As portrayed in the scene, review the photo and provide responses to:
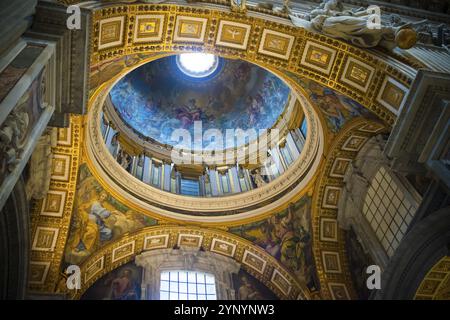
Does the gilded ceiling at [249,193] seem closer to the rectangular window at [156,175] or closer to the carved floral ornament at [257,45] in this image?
the carved floral ornament at [257,45]

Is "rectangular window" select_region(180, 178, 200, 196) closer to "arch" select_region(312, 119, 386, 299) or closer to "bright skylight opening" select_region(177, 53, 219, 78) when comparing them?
"arch" select_region(312, 119, 386, 299)

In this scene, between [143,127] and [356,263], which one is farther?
[143,127]

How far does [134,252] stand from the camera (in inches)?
555

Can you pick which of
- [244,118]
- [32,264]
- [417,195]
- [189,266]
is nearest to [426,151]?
[417,195]

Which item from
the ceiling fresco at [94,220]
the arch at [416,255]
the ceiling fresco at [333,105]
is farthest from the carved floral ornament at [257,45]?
the ceiling fresco at [94,220]

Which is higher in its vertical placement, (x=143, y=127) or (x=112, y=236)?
(x=143, y=127)

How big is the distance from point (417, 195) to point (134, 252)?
25.8 ft

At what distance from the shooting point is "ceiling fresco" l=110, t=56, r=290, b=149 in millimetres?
17497

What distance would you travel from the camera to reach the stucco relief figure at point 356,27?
9508mm

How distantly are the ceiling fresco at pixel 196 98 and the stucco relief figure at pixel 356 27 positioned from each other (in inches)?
253

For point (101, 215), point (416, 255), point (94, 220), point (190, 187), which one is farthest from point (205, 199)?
point (416, 255)

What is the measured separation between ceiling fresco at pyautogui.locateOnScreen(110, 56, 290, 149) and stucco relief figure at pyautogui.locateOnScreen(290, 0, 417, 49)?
6435 mm

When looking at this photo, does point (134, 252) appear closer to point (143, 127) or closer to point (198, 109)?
point (143, 127)

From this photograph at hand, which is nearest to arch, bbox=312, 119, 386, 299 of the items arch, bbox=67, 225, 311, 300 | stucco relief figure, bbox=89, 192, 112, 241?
arch, bbox=67, 225, 311, 300
